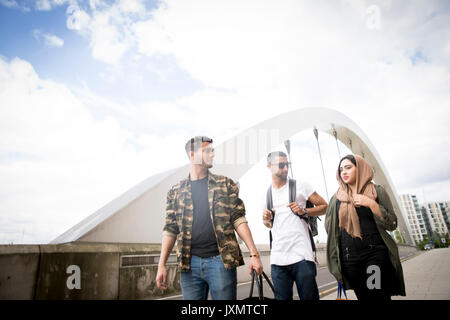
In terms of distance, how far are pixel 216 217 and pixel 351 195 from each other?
1210 millimetres

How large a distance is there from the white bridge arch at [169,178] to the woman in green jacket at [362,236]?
260 inches

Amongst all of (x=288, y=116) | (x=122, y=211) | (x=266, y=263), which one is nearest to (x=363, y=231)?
(x=122, y=211)

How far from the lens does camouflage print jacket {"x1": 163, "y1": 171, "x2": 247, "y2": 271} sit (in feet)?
7.63

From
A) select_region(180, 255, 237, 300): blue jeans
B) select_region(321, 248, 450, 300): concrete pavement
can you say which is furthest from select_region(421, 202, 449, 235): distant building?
select_region(180, 255, 237, 300): blue jeans

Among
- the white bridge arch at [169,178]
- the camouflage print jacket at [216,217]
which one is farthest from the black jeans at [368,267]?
the white bridge arch at [169,178]

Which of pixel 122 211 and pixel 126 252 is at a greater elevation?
pixel 122 211

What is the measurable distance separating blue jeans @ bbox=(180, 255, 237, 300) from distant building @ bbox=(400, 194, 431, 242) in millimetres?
127908

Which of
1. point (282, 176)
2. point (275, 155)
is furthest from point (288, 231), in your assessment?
point (275, 155)

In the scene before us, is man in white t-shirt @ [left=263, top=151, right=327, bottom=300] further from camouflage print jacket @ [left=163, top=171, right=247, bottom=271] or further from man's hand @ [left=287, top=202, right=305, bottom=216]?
camouflage print jacket @ [left=163, top=171, right=247, bottom=271]

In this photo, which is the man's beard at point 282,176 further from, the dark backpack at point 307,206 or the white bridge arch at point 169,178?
the white bridge arch at point 169,178

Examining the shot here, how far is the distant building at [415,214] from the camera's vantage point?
11299 centimetres

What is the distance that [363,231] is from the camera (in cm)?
236
